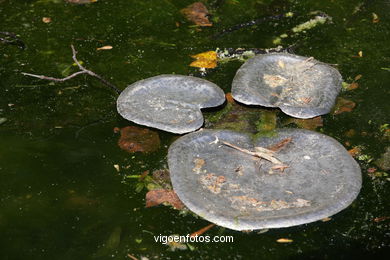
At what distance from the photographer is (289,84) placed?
9.96 feet

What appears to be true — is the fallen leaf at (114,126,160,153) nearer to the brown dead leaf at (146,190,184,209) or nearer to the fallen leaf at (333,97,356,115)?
the brown dead leaf at (146,190,184,209)

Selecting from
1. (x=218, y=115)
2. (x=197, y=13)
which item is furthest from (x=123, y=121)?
(x=197, y=13)

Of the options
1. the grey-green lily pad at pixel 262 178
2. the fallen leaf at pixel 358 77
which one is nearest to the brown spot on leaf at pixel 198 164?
the grey-green lily pad at pixel 262 178

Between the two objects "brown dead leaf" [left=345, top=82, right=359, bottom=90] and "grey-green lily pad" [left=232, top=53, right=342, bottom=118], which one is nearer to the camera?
"grey-green lily pad" [left=232, top=53, right=342, bottom=118]

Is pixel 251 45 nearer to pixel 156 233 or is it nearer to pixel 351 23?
pixel 351 23

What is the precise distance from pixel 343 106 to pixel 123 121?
1147mm

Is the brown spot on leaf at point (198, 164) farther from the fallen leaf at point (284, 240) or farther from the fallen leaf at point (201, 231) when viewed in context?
the fallen leaf at point (284, 240)

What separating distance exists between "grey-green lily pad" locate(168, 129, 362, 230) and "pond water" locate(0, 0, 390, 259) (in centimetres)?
7

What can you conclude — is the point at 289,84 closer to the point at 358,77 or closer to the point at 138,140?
the point at 358,77

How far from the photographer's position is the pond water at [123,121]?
2.24m

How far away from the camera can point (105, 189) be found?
98.4 inches

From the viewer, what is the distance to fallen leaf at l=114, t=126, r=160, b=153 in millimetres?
2705

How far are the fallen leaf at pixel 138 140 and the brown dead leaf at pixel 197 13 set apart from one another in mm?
1184

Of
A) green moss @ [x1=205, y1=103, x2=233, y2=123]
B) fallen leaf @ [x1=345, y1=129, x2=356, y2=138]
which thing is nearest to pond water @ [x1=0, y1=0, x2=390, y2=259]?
fallen leaf @ [x1=345, y1=129, x2=356, y2=138]
